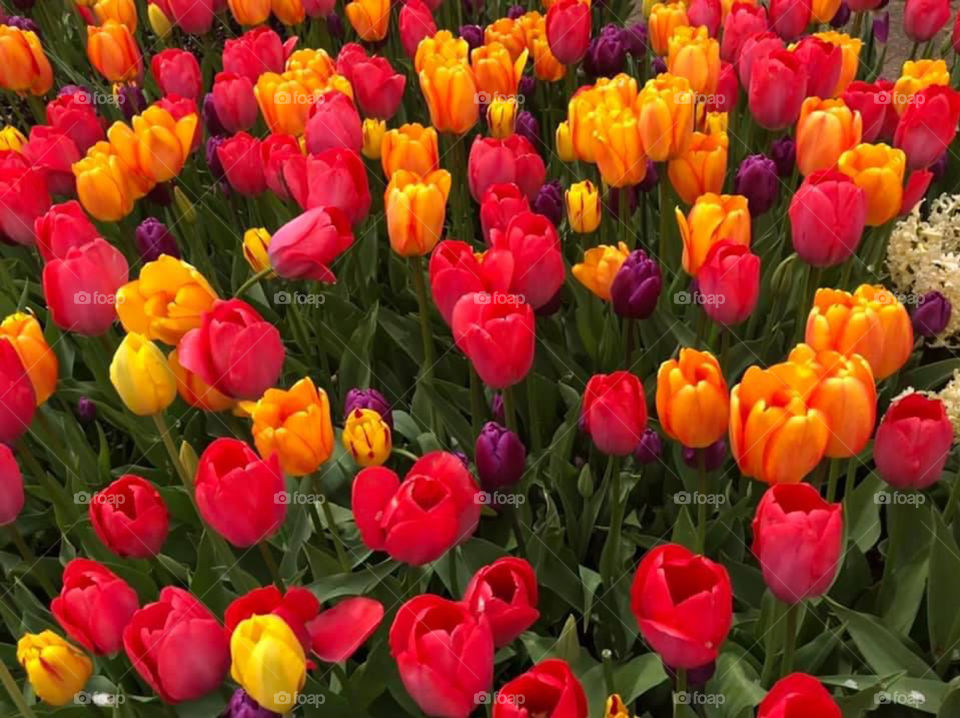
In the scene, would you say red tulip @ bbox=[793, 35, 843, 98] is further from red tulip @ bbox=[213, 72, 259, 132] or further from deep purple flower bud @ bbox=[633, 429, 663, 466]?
red tulip @ bbox=[213, 72, 259, 132]

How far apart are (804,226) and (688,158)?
35cm

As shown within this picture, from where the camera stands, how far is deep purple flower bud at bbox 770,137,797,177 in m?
2.19

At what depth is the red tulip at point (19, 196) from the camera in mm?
1987

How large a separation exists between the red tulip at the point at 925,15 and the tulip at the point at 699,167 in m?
0.94

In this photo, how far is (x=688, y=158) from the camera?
1920 mm

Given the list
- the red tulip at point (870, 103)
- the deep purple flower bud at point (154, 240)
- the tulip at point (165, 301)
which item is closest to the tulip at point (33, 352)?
the tulip at point (165, 301)

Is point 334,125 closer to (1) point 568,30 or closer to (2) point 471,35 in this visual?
(1) point 568,30

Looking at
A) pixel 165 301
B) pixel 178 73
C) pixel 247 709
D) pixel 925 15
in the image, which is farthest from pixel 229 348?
pixel 925 15

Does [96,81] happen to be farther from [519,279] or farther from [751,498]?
[751,498]

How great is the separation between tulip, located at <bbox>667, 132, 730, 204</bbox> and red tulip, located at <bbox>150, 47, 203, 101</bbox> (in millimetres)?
1263

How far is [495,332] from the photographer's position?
1.41 metres

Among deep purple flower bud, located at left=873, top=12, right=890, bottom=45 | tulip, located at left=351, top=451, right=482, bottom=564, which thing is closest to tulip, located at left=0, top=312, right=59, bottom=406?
tulip, located at left=351, top=451, right=482, bottom=564

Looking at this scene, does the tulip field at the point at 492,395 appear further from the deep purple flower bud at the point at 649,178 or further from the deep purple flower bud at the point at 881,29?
the deep purple flower bud at the point at 881,29

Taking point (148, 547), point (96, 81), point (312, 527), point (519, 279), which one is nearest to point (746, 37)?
point (519, 279)
